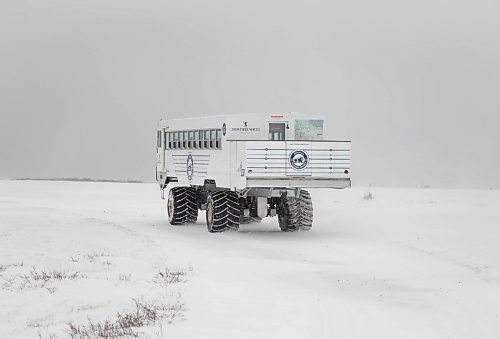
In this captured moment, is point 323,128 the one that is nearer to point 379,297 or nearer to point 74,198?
point 379,297

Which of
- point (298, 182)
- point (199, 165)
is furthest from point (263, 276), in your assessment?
point (199, 165)

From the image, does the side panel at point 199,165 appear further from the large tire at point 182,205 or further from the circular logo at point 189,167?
the large tire at point 182,205

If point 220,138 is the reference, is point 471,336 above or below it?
below

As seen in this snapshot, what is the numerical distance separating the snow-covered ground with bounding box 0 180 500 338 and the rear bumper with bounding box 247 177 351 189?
1627mm

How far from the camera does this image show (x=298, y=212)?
24.4 meters

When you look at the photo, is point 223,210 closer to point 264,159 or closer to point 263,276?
point 264,159

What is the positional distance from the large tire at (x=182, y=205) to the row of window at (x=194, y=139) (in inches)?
63.3

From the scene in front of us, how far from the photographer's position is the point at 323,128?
2416cm

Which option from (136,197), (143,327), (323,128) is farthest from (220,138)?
(136,197)

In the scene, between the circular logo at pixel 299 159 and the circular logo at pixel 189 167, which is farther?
the circular logo at pixel 189 167

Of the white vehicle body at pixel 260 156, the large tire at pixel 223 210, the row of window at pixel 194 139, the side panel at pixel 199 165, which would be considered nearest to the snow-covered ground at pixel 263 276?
the large tire at pixel 223 210

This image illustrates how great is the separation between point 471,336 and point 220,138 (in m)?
14.4

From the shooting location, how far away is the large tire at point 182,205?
27219 millimetres

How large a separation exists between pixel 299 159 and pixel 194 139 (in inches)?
211
